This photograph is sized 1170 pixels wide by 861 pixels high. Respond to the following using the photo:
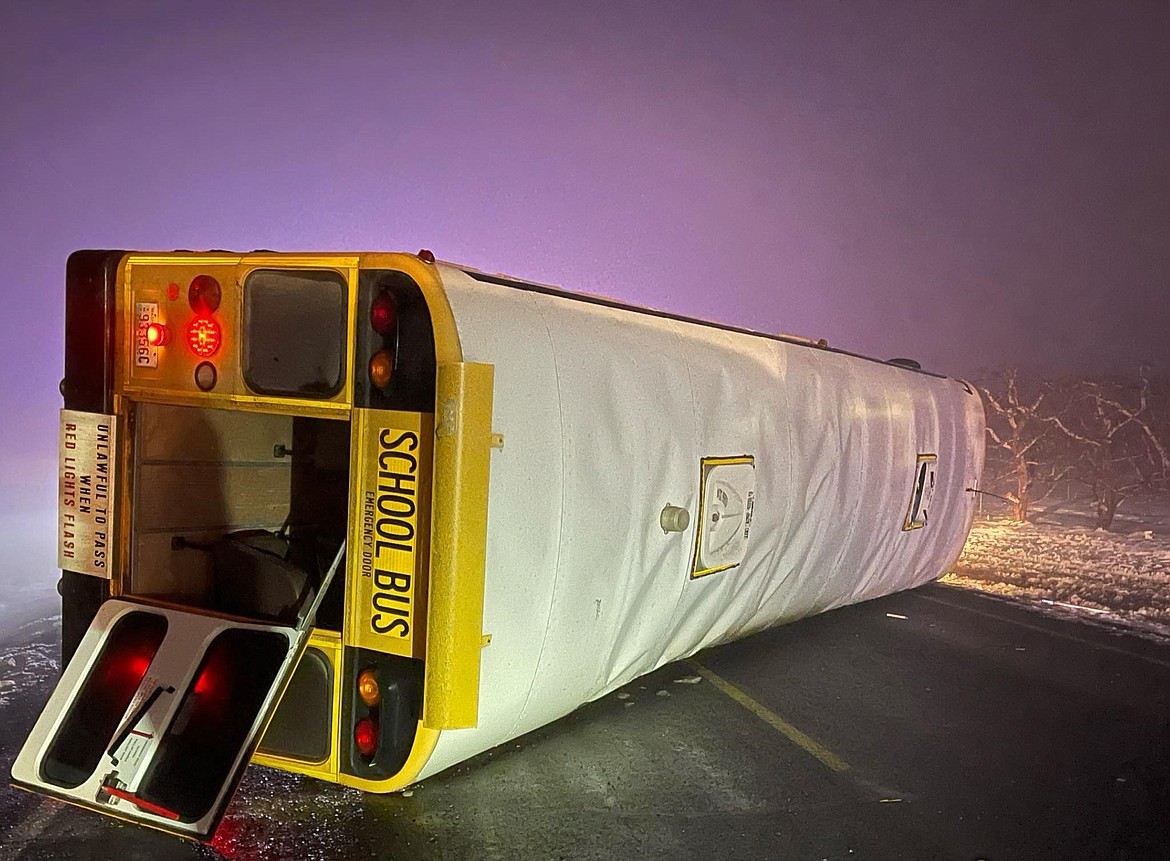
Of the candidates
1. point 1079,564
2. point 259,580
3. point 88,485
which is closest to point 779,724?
point 259,580

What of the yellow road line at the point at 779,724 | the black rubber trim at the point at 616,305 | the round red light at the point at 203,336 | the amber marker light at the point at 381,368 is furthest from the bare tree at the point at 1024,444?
the round red light at the point at 203,336

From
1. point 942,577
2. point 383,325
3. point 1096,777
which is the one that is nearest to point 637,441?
point 383,325

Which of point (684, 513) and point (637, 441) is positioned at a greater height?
point (637, 441)

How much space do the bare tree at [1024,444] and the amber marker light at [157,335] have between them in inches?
751

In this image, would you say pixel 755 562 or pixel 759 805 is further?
pixel 755 562

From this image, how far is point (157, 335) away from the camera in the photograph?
371cm

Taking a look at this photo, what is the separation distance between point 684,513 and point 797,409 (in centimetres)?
177

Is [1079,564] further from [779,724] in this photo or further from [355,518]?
[355,518]

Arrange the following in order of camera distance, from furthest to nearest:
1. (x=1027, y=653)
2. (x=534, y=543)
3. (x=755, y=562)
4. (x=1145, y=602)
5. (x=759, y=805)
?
1. (x=1145, y=602)
2. (x=1027, y=653)
3. (x=755, y=562)
4. (x=759, y=805)
5. (x=534, y=543)

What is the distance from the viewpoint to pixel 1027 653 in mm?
7207

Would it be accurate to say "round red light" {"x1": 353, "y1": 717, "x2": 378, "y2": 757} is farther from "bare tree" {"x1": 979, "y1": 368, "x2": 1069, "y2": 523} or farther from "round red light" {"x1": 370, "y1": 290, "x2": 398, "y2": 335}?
"bare tree" {"x1": 979, "y1": 368, "x2": 1069, "y2": 523}

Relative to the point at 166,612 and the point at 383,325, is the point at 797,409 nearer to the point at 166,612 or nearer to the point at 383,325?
the point at 383,325

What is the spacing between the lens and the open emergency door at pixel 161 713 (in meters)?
3.18

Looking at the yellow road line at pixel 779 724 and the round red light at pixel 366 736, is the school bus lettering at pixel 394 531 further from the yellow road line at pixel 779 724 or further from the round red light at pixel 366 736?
the yellow road line at pixel 779 724
